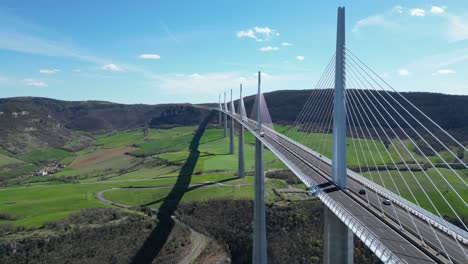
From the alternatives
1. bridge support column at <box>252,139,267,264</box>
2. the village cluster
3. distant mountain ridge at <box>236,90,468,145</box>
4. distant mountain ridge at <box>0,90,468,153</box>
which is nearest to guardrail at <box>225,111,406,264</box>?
bridge support column at <box>252,139,267,264</box>

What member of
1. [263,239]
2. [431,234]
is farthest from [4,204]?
[431,234]

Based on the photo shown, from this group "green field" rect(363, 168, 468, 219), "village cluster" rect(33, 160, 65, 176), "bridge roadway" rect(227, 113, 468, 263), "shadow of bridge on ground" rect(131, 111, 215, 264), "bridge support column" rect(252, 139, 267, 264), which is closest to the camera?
"bridge roadway" rect(227, 113, 468, 263)

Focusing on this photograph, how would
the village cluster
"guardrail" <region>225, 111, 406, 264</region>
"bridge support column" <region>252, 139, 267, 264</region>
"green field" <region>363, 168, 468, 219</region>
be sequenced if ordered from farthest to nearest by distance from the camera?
the village cluster
"green field" <region>363, 168, 468, 219</region>
"bridge support column" <region>252, 139, 267, 264</region>
"guardrail" <region>225, 111, 406, 264</region>

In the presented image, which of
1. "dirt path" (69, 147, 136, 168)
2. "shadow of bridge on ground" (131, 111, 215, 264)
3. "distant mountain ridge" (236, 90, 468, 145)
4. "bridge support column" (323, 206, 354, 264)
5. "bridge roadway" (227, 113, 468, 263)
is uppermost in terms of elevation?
"distant mountain ridge" (236, 90, 468, 145)

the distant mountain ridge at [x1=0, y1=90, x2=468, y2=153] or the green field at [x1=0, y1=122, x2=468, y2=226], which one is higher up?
the distant mountain ridge at [x1=0, y1=90, x2=468, y2=153]

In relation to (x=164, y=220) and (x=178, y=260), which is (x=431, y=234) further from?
(x=164, y=220)

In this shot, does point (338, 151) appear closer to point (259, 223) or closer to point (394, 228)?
point (394, 228)

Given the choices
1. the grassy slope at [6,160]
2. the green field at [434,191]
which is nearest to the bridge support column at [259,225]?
the green field at [434,191]

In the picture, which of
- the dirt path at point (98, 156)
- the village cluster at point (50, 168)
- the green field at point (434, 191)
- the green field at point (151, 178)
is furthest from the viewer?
the dirt path at point (98, 156)

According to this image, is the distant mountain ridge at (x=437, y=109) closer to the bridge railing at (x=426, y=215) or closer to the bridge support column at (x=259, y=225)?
the bridge support column at (x=259, y=225)

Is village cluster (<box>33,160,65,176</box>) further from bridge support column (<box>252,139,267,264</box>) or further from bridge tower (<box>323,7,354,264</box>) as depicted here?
bridge tower (<box>323,7,354,264</box>)
